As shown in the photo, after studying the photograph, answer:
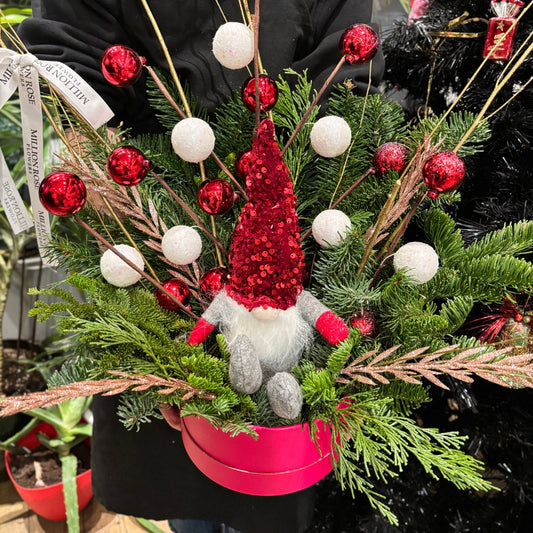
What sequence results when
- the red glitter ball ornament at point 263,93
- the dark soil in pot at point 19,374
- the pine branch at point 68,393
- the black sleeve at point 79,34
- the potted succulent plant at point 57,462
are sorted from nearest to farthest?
the pine branch at point 68,393 → the red glitter ball ornament at point 263,93 → the black sleeve at point 79,34 → the potted succulent plant at point 57,462 → the dark soil in pot at point 19,374

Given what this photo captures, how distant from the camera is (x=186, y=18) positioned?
0.58m

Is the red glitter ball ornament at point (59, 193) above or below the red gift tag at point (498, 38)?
below

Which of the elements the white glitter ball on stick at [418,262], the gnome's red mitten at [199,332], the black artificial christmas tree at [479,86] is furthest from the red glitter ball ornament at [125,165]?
the black artificial christmas tree at [479,86]

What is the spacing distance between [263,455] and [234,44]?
36 centimetres

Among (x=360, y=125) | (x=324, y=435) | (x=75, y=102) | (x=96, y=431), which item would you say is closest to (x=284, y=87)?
(x=360, y=125)

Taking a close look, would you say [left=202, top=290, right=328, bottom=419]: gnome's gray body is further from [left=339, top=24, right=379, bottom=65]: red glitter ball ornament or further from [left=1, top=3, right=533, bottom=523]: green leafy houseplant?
[left=339, top=24, right=379, bottom=65]: red glitter ball ornament

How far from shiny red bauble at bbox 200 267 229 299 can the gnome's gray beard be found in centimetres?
3

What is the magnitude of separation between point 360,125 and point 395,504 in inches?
23.1

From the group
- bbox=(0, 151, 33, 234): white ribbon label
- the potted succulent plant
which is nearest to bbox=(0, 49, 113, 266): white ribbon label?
bbox=(0, 151, 33, 234): white ribbon label

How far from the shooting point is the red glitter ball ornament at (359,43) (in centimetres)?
43

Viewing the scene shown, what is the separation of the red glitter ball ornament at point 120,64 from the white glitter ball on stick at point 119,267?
156 mm

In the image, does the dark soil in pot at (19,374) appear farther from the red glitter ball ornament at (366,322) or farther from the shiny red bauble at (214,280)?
the red glitter ball ornament at (366,322)

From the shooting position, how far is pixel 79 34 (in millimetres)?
575

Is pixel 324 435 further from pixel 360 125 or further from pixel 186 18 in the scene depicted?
pixel 186 18
